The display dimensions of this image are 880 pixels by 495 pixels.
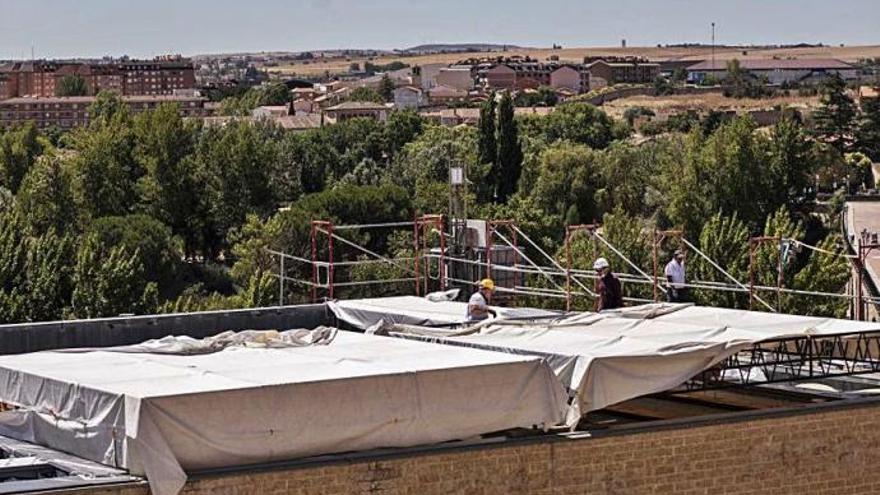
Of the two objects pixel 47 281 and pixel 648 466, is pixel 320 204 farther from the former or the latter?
pixel 648 466

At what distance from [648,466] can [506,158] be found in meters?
92.6

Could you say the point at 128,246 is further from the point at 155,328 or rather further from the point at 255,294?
the point at 155,328

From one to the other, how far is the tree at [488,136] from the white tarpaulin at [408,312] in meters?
84.8

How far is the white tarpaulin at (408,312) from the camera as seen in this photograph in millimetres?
22016

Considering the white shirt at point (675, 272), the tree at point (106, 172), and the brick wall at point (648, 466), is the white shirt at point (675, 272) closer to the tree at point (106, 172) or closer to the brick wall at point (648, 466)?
the brick wall at point (648, 466)

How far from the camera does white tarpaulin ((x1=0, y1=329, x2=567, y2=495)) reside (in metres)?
16.1

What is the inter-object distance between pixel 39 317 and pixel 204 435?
51.6 meters

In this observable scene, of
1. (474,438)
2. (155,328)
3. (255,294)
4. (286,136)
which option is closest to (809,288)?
(255,294)

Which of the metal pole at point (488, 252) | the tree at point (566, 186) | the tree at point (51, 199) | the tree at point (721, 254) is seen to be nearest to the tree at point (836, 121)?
the tree at point (566, 186)

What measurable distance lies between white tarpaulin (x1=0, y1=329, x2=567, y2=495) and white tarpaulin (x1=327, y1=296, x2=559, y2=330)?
9.96 ft

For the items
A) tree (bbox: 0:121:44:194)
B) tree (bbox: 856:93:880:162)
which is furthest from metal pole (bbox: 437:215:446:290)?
tree (bbox: 856:93:880:162)

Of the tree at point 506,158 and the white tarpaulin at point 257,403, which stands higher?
the tree at point 506,158

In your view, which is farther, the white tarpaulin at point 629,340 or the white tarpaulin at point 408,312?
the white tarpaulin at point 408,312

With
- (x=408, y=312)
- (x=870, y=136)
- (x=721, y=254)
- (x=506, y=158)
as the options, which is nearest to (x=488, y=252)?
(x=408, y=312)
